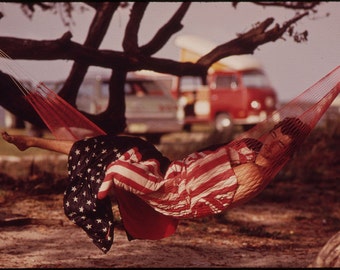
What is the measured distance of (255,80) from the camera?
20953 mm

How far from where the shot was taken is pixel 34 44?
246 inches

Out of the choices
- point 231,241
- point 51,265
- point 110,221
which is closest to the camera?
point 110,221

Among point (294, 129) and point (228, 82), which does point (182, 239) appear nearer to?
point (294, 129)

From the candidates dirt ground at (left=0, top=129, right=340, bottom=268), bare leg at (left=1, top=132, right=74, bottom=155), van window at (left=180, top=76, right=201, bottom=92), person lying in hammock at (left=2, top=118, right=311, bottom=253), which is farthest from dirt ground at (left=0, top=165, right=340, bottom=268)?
van window at (left=180, top=76, right=201, bottom=92)

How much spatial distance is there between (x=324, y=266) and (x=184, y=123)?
16.3 m

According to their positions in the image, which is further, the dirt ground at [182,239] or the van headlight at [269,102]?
the van headlight at [269,102]

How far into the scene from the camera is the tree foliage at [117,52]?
6.27m

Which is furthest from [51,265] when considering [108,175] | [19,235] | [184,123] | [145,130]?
[184,123]

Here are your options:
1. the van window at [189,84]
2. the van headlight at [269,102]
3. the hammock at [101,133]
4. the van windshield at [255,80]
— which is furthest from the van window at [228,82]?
the hammock at [101,133]

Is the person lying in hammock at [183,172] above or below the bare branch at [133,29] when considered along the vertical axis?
below

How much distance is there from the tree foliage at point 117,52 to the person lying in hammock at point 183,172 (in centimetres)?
175

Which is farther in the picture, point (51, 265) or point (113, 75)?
point (113, 75)

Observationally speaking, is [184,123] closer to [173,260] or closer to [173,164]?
[173,260]

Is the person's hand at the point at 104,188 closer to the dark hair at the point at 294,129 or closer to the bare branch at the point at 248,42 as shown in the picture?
the dark hair at the point at 294,129
